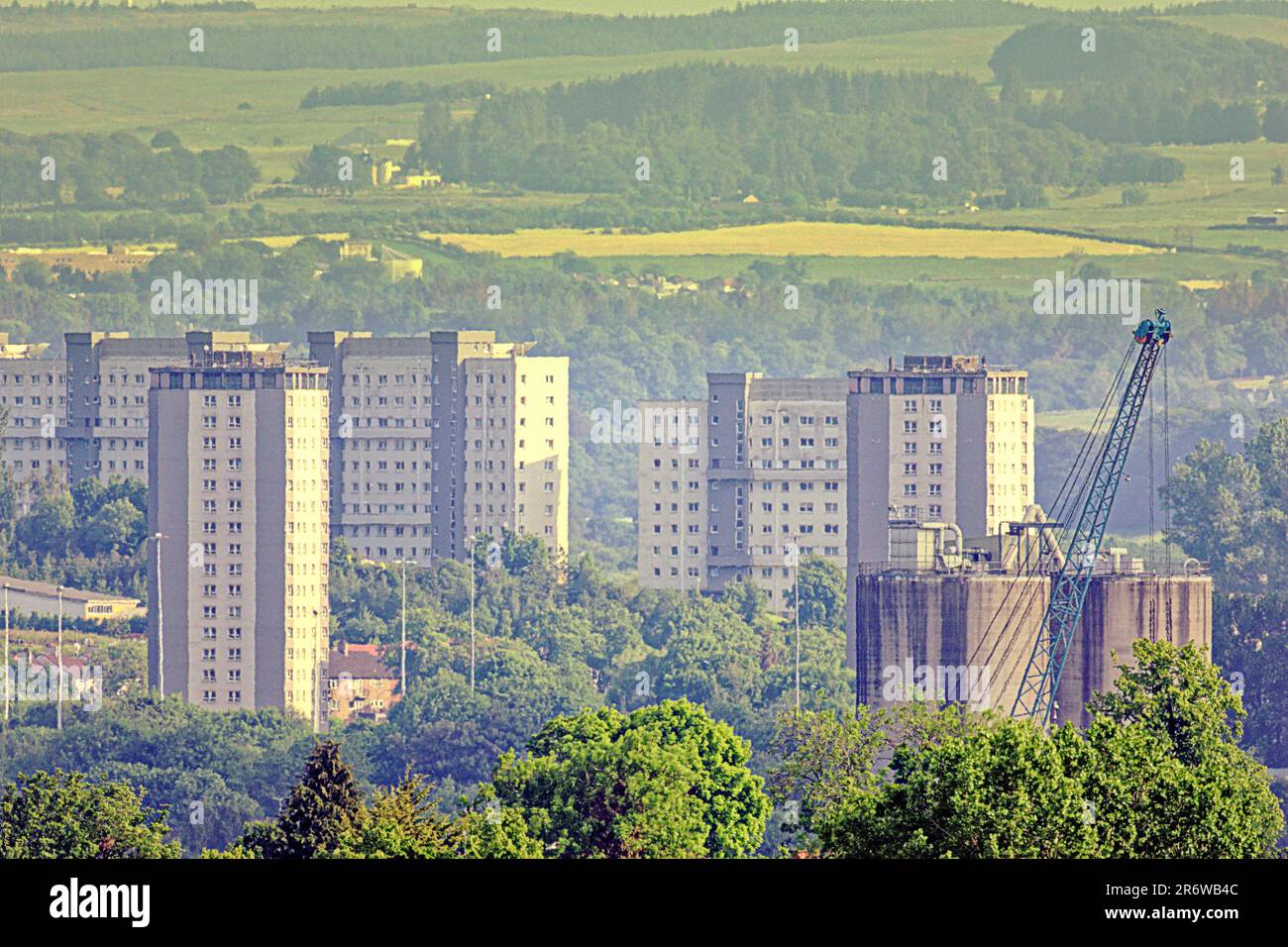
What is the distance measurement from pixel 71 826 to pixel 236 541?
97.7 meters

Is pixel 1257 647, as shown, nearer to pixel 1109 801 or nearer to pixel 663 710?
pixel 663 710

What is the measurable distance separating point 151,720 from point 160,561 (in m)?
20.6

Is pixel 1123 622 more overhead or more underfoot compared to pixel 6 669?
more overhead

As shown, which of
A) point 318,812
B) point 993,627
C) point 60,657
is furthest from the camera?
point 60,657

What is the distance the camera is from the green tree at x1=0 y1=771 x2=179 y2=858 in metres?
76.0

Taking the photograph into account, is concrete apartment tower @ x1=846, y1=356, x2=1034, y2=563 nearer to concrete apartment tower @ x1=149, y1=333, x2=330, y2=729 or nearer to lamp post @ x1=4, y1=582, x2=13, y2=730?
concrete apartment tower @ x1=149, y1=333, x2=330, y2=729

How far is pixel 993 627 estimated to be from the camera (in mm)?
114938

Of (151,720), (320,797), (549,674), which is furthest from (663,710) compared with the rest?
(549,674)

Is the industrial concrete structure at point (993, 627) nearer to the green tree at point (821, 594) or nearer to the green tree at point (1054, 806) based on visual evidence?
the green tree at point (1054, 806)

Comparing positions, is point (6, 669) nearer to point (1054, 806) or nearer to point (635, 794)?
point (635, 794)

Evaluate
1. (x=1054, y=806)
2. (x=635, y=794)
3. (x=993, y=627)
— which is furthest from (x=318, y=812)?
(x=993, y=627)

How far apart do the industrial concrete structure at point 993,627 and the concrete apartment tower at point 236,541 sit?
59.9m
